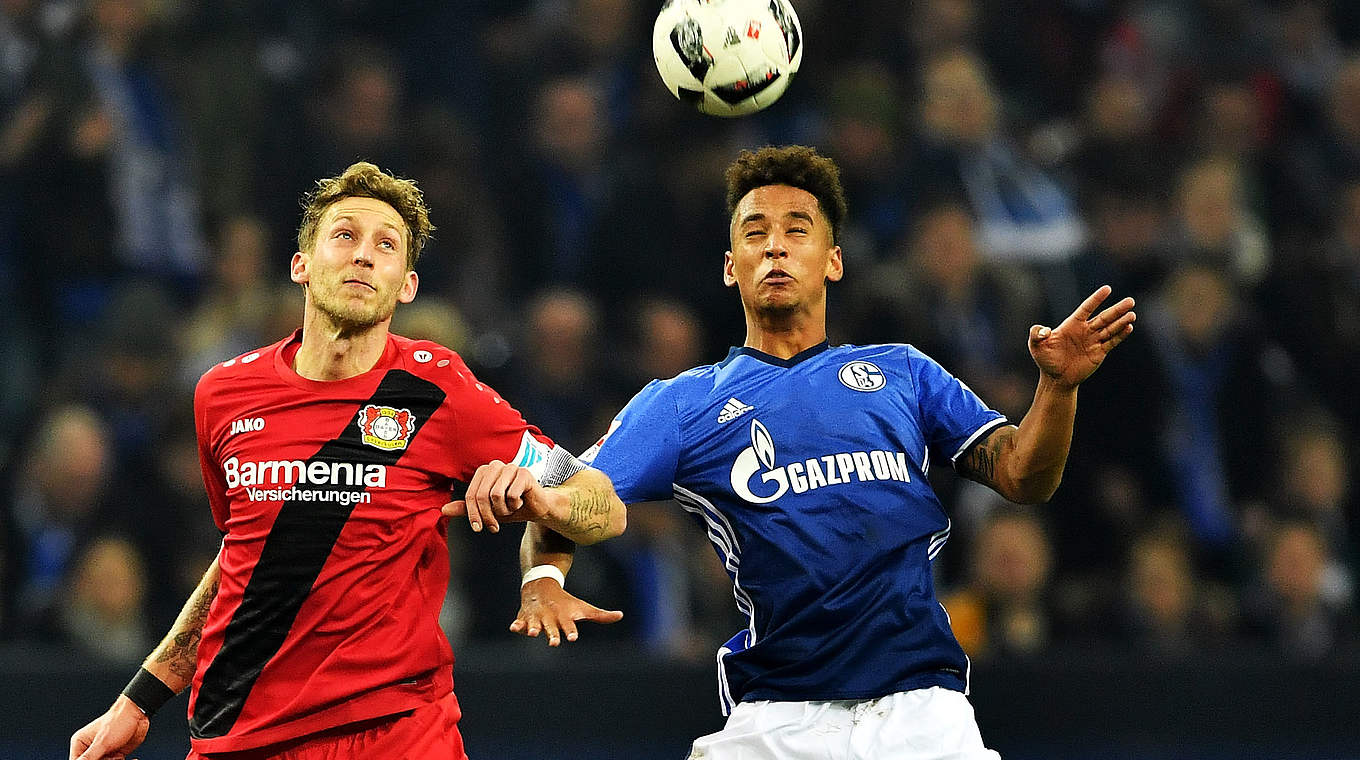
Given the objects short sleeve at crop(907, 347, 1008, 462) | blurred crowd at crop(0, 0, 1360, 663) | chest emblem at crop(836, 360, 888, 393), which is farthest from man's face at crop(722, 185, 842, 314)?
blurred crowd at crop(0, 0, 1360, 663)

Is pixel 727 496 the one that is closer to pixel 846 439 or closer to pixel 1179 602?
pixel 846 439

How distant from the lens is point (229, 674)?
392cm

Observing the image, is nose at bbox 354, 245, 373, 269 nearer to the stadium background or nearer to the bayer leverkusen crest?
the bayer leverkusen crest

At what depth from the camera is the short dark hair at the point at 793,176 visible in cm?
457

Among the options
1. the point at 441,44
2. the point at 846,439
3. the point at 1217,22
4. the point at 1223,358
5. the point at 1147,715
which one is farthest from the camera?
the point at 1217,22

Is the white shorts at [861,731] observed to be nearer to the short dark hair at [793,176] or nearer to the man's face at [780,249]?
the man's face at [780,249]

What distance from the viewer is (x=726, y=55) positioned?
194 inches

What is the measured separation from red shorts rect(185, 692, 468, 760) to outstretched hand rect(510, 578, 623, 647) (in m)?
0.36

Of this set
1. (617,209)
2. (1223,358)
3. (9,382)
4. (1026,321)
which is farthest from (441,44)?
(1223,358)

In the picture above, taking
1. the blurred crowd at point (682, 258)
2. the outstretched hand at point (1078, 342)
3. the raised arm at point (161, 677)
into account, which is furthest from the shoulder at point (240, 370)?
the blurred crowd at point (682, 258)

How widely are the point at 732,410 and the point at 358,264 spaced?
3.58 ft

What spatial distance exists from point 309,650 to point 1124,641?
16.2 ft

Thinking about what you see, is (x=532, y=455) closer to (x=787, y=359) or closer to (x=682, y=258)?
(x=787, y=359)

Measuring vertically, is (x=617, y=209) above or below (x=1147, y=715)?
above
